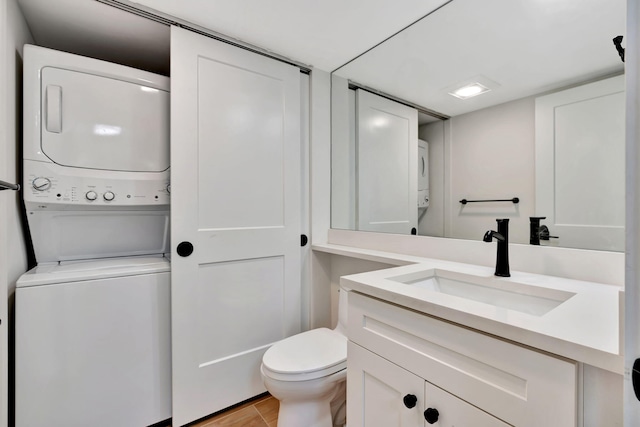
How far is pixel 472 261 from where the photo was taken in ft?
4.27

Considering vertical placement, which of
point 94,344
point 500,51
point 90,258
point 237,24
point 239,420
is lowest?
point 239,420

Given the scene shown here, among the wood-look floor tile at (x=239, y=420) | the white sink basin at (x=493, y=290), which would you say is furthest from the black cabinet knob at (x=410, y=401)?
the wood-look floor tile at (x=239, y=420)

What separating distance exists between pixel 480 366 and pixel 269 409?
1.40 meters

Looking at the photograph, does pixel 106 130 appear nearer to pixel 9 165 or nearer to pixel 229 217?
pixel 9 165

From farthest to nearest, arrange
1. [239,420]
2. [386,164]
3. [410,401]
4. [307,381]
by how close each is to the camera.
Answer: [386,164] → [239,420] → [307,381] → [410,401]

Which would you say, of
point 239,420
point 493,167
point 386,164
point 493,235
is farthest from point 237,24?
point 239,420

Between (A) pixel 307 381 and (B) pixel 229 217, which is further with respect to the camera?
(B) pixel 229 217

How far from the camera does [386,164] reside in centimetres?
186

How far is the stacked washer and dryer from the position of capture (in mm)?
1227

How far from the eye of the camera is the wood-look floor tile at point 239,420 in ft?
4.94

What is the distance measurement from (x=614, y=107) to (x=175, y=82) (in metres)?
1.87

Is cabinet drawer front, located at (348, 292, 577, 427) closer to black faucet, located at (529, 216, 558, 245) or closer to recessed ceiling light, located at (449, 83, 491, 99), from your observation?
black faucet, located at (529, 216, 558, 245)

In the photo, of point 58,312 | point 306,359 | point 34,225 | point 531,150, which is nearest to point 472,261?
point 531,150

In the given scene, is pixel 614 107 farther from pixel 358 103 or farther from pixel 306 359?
pixel 306 359
